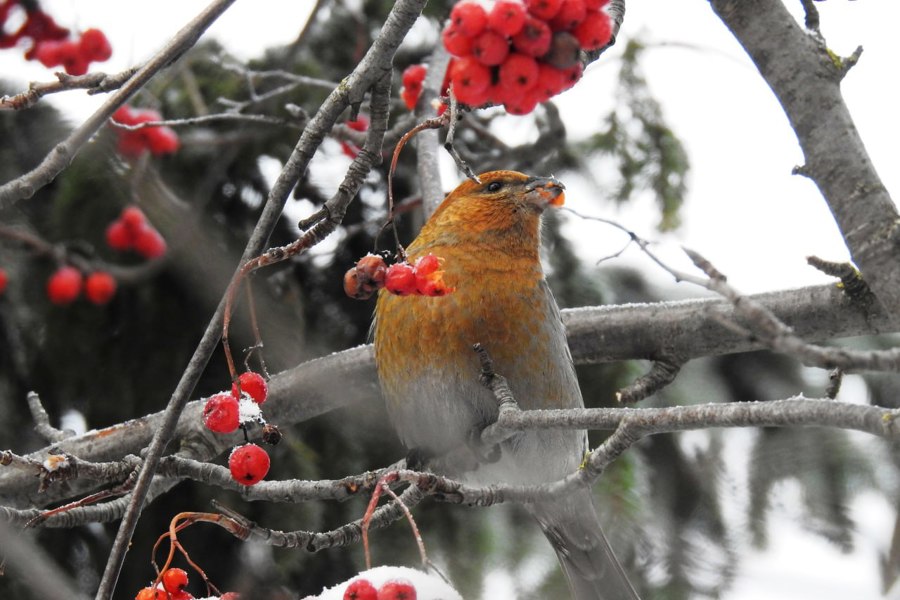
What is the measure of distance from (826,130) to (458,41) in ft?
1.76

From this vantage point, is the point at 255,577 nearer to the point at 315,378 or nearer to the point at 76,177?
the point at 315,378

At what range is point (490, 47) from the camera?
1400mm

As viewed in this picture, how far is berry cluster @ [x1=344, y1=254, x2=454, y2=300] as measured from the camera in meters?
1.76

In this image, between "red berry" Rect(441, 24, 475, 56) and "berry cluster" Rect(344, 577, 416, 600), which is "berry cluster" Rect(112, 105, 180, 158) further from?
"berry cluster" Rect(344, 577, 416, 600)

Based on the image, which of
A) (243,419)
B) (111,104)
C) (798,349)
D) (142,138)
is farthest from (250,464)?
(142,138)

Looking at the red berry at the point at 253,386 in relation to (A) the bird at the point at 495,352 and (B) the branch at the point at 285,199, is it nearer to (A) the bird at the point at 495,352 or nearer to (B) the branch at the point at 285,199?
(B) the branch at the point at 285,199

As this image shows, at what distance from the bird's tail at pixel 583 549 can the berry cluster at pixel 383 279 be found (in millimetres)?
1335

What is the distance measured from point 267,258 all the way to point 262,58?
2505 mm

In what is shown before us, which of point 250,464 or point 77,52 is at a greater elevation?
point 77,52

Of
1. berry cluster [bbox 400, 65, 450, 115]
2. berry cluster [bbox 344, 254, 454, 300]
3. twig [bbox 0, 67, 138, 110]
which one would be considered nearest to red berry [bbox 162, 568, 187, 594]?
berry cluster [bbox 344, 254, 454, 300]

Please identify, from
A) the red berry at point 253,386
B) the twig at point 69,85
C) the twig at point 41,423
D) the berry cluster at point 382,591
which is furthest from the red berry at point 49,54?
the berry cluster at point 382,591

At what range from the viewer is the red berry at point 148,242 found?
3117 mm

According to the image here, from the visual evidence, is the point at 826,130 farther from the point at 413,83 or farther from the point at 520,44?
the point at 413,83

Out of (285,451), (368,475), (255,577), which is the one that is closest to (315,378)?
(285,451)
